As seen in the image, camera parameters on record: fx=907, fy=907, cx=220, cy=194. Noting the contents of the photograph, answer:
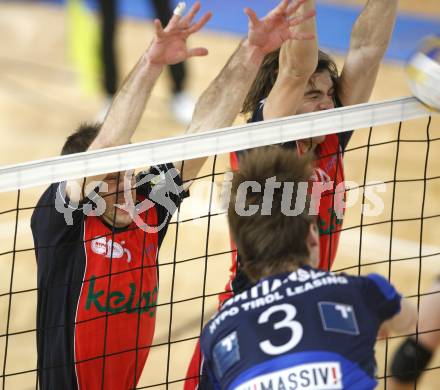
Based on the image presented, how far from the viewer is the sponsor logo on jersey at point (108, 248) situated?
2871 mm

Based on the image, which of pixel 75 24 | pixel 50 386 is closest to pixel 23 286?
pixel 50 386

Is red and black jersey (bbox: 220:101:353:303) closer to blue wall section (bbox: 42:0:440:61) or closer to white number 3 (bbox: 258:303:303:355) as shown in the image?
white number 3 (bbox: 258:303:303:355)

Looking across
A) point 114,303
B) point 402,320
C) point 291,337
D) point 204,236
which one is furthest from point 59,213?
point 204,236

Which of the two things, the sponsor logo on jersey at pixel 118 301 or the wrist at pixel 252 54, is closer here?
the sponsor logo on jersey at pixel 118 301

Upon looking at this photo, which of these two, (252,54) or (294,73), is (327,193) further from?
(252,54)

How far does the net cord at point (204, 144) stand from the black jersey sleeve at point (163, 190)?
0.20 m

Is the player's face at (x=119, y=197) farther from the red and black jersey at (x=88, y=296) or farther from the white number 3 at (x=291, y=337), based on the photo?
the white number 3 at (x=291, y=337)

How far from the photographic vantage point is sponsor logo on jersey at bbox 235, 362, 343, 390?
2.02 metres

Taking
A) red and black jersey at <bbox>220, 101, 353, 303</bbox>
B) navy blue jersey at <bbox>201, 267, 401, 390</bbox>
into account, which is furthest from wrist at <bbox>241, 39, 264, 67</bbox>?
navy blue jersey at <bbox>201, 267, 401, 390</bbox>

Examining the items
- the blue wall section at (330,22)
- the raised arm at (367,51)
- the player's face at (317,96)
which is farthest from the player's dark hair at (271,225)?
the blue wall section at (330,22)

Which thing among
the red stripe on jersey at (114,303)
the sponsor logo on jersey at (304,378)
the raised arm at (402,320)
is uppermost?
the red stripe on jersey at (114,303)

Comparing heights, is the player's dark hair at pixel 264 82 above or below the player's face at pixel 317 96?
above

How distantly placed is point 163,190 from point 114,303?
0.40 m

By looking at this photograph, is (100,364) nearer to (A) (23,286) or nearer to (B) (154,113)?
(A) (23,286)
